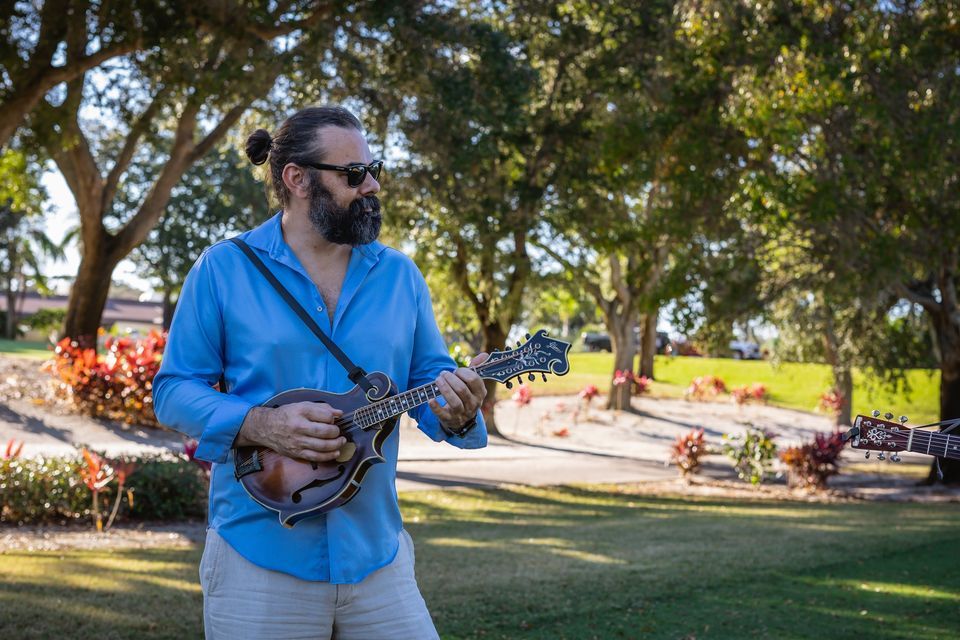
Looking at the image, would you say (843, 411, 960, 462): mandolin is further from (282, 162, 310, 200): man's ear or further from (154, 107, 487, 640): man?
(282, 162, 310, 200): man's ear

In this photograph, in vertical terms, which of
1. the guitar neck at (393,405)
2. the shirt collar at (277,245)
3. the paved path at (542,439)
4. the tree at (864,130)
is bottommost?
the paved path at (542,439)

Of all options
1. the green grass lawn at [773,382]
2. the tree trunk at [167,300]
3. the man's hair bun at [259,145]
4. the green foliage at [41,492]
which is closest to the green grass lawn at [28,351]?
the tree trunk at [167,300]

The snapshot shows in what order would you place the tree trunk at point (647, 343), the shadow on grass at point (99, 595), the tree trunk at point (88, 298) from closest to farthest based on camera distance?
1. the shadow on grass at point (99, 595)
2. the tree trunk at point (88, 298)
3. the tree trunk at point (647, 343)

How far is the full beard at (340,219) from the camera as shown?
10.0ft

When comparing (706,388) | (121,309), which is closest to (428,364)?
(706,388)

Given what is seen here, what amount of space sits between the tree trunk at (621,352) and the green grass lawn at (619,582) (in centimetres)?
2077

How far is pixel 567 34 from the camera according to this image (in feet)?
65.3

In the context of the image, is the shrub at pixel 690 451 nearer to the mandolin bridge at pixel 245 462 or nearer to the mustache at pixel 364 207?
the mustache at pixel 364 207

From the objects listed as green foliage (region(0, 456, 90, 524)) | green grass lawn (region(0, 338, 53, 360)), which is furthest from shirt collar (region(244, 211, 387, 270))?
green grass lawn (region(0, 338, 53, 360))

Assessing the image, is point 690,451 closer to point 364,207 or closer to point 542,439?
point 542,439

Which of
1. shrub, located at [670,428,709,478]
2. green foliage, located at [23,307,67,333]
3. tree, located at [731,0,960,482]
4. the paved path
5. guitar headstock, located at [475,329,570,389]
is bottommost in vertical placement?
the paved path

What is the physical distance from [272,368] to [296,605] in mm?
655

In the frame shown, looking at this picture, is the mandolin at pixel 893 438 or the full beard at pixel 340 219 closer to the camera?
the full beard at pixel 340 219

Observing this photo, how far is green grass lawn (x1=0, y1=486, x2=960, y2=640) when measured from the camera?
7.05 meters
